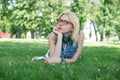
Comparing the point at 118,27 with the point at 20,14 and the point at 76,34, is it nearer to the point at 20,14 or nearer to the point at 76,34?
the point at 20,14

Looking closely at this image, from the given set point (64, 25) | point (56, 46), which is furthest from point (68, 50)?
point (64, 25)

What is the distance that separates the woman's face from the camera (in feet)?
26.2

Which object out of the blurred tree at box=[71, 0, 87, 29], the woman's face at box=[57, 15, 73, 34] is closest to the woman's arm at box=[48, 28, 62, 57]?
the woman's face at box=[57, 15, 73, 34]

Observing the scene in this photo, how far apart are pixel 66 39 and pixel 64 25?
0.51 meters

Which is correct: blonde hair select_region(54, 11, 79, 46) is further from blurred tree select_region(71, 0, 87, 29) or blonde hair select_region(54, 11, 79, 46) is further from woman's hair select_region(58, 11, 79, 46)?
blurred tree select_region(71, 0, 87, 29)

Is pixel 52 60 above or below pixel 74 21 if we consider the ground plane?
below

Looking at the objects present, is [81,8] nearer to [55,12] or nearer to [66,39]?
[55,12]

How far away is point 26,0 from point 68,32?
219 ft

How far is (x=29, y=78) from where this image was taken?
16.4ft

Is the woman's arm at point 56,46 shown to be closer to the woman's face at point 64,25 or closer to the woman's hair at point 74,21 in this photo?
the woman's face at point 64,25

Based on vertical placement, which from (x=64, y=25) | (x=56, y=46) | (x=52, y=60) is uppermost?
(x=64, y=25)

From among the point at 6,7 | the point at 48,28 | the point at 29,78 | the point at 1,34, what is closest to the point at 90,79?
the point at 29,78

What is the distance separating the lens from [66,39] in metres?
8.41

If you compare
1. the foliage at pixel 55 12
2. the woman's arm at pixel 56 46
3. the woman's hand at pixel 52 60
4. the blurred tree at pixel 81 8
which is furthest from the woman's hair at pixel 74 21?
the blurred tree at pixel 81 8
